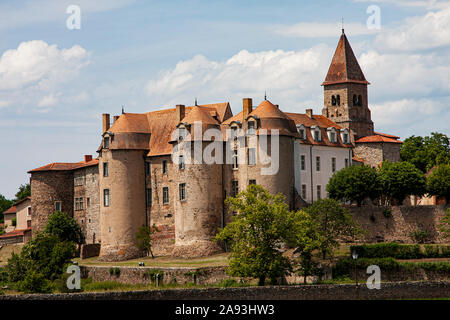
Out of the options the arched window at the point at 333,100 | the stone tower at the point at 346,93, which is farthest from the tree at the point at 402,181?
the arched window at the point at 333,100

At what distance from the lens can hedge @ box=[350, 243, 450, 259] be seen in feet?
238

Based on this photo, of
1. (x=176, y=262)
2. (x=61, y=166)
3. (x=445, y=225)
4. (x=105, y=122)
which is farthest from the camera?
(x=61, y=166)

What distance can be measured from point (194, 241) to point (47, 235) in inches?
781

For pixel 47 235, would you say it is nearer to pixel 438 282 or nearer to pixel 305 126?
pixel 305 126

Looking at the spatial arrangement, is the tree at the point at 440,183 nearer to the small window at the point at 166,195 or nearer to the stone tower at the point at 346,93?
the small window at the point at 166,195

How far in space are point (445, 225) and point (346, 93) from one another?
3277 cm

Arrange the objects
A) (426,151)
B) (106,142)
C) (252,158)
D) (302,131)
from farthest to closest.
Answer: (426,151), (106,142), (302,131), (252,158)

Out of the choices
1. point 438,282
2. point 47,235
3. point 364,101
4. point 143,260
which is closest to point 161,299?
point 438,282

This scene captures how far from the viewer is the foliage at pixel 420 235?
255ft

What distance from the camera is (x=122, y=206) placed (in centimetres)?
8681

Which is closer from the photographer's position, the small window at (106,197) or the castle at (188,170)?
the castle at (188,170)

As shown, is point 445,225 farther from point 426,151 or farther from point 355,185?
point 426,151

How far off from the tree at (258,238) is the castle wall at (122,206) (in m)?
19.3

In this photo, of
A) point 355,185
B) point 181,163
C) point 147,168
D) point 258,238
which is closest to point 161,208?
point 147,168
